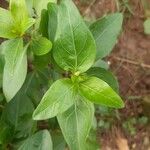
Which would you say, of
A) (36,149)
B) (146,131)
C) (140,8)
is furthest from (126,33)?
(36,149)

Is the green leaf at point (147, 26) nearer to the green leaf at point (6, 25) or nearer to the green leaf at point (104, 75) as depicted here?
the green leaf at point (104, 75)

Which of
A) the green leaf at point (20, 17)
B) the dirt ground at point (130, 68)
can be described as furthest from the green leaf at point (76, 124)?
the dirt ground at point (130, 68)

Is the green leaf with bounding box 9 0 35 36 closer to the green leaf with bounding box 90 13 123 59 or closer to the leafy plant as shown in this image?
the leafy plant

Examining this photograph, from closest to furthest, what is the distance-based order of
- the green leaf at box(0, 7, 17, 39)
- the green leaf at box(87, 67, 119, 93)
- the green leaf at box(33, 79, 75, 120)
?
the green leaf at box(33, 79, 75, 120)
the green leaf at box(0, 7, 17, 39)
the green leaf at box(87, 67, 119, 93)

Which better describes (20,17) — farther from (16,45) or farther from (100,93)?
(100,93)

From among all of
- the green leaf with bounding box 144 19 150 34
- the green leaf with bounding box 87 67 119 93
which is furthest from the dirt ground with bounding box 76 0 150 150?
the green leaf with bounding box 87 67 119 93

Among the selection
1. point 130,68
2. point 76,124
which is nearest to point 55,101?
point 76,124
